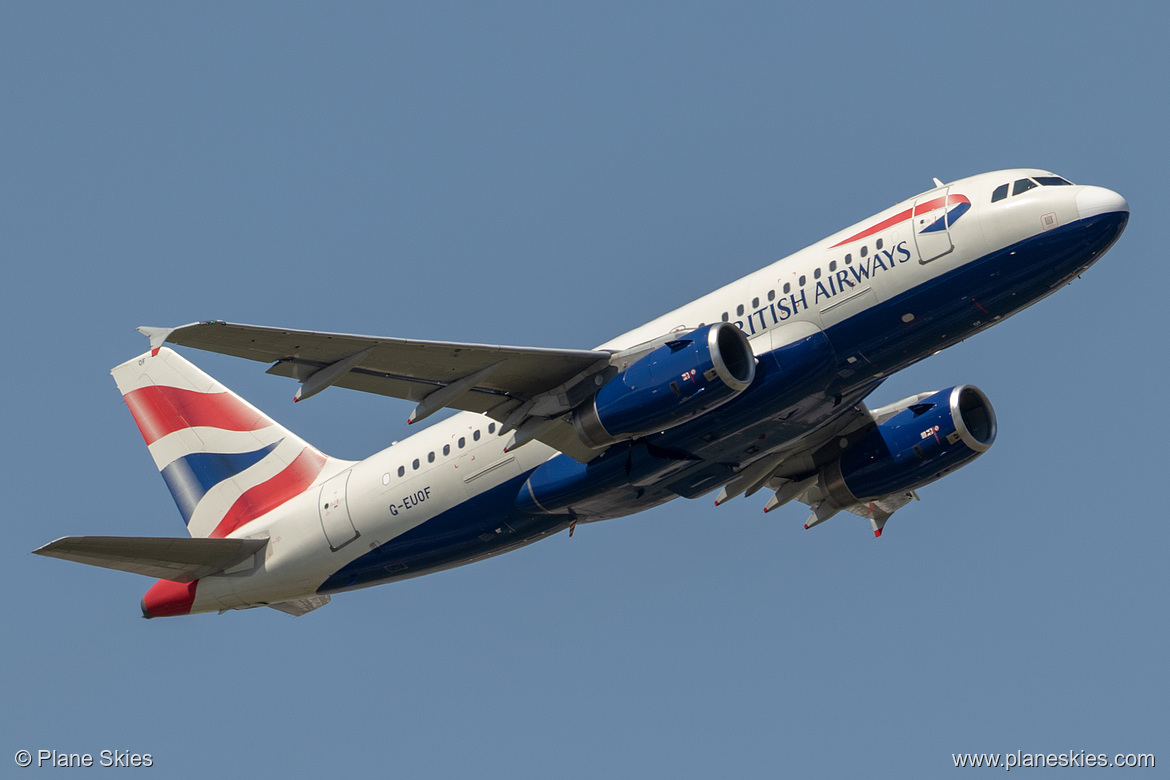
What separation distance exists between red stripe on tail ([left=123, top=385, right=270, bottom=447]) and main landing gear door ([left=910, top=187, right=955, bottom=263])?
64.4ft

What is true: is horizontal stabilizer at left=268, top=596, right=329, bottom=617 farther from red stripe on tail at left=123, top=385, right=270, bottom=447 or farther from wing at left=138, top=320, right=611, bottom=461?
wing at left=138, top=320, right=611, bottom=461

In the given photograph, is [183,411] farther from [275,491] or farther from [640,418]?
[640,418]

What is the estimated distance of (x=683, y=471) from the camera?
3569 centimetres

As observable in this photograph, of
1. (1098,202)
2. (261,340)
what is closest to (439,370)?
(261,340)

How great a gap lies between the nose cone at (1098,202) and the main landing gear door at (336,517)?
63.5 feet

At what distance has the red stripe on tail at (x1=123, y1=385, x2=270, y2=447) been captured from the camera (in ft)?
140

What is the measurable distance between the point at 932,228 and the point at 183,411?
73.7 ft

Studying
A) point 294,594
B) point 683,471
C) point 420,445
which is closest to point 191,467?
point 294,594

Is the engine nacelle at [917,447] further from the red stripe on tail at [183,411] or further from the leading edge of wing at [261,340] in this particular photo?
the red stripe on tail at [183,411]

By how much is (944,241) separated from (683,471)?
832 centimetres

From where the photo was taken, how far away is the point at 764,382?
1284 inches

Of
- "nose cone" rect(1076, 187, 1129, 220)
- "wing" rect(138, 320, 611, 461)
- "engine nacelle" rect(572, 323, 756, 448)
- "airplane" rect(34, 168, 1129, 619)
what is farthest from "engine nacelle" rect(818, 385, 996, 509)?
"wing" rect(138, 320, 611, 461)

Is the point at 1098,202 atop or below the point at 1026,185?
below

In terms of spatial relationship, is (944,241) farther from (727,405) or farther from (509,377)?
(509,377)
